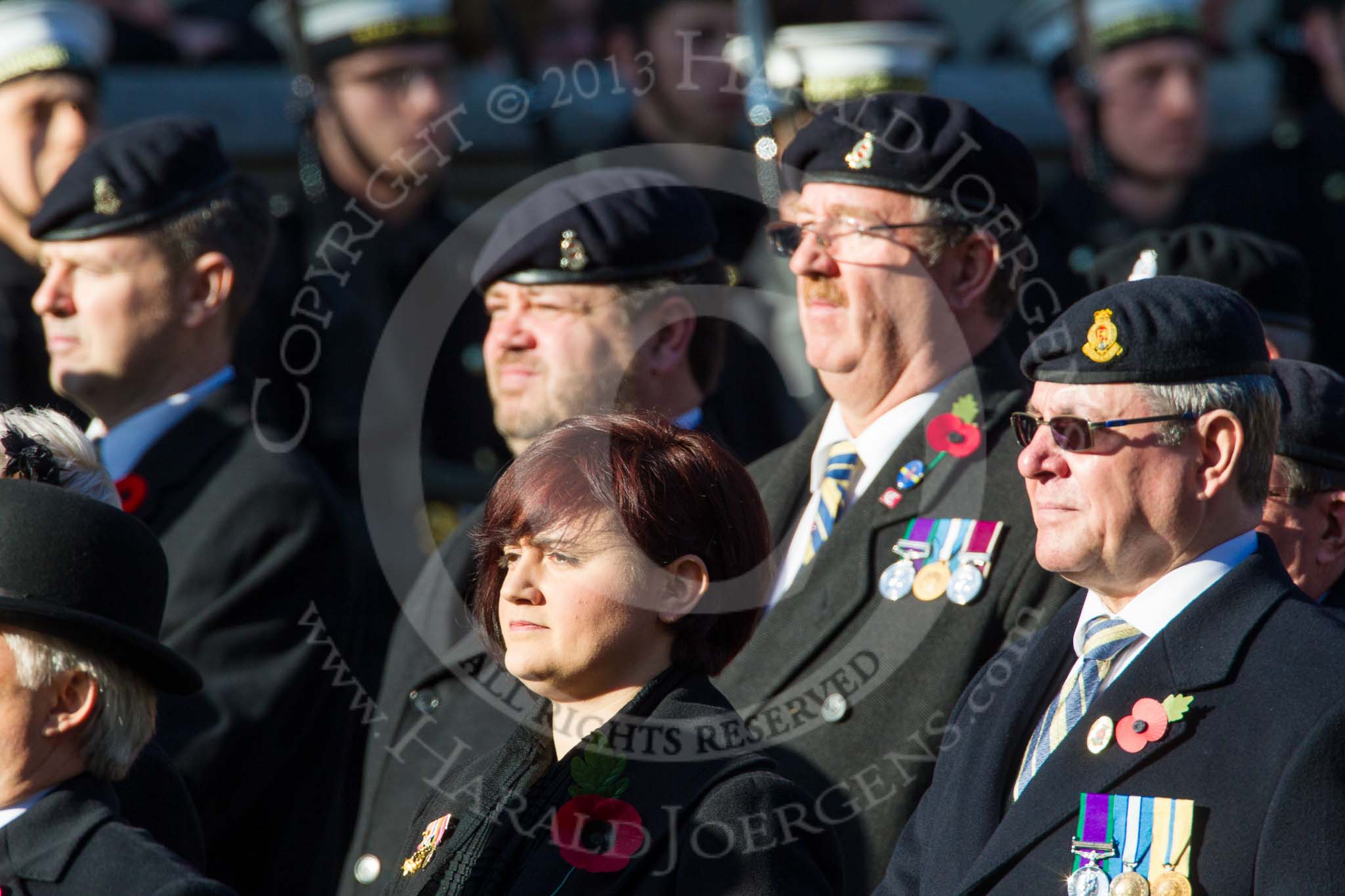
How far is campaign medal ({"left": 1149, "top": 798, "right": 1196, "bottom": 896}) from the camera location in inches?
114

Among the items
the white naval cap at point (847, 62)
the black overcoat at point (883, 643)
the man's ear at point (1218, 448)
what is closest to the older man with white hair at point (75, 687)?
the black overcoat at point (883, 643)

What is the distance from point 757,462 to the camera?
4.61 m

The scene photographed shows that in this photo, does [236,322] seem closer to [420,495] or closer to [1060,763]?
[420,495]

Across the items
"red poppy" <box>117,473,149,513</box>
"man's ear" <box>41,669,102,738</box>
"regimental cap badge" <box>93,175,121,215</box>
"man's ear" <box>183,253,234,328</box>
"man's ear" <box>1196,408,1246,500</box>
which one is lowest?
"red poppy" <box>117,473,149,513</box>

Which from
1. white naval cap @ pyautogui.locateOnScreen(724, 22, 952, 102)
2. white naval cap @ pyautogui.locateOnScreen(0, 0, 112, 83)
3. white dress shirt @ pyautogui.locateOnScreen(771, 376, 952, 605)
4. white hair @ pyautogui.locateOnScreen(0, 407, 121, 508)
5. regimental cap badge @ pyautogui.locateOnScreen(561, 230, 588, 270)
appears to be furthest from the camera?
white naval cap @ pyautogui.locateOnScreen(724, 22, 952, 102)

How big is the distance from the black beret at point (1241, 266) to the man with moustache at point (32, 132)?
306cm

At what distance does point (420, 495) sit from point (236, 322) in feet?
4.57

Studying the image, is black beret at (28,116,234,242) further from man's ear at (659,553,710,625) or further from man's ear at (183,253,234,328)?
man's ear at (659,553,710,625)

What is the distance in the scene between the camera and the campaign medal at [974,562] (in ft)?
12.9

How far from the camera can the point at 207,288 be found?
4.93 m

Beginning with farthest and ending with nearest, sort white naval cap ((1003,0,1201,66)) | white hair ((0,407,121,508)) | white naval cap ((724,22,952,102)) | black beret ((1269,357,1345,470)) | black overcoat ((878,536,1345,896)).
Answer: white naval cap ((1003,0,1201,66))
white naval cap ((724,22,952,102))
black beret ((1269,357,1345,470))
white hair ((0,407,121,508))
black overcoat ((878,536,1345,896))

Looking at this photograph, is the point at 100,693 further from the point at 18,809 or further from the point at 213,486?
the point at 213,486

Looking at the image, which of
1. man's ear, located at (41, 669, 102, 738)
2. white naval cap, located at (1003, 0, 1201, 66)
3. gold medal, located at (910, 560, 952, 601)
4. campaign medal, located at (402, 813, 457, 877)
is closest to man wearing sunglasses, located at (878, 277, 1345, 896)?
gold medal, located at (910, 560, 952, 601)

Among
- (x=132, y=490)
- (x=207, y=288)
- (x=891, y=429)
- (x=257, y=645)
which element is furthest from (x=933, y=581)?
(x=207, y=288)
